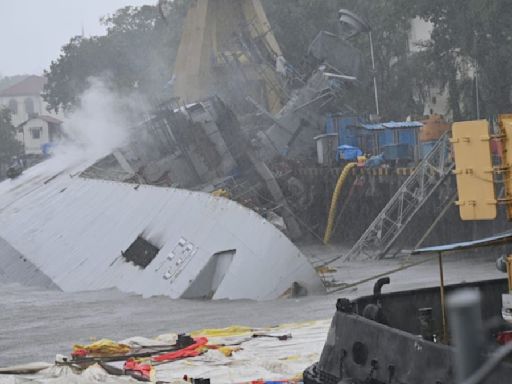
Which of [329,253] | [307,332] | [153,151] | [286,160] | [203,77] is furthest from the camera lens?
[203,77]

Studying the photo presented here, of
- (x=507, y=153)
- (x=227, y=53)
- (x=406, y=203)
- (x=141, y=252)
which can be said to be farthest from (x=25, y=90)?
(x=507, y=153)

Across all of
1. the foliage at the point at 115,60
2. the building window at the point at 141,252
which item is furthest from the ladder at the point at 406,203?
the foliage at the point at 115,60

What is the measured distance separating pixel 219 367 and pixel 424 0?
39369 millimetres

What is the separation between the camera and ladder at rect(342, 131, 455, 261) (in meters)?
36.3

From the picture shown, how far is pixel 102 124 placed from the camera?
55.6 meters

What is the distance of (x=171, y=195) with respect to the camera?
32312mm

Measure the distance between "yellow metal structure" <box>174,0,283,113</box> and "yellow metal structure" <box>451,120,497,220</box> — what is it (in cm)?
4337

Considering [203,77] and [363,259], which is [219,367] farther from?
[203,77]

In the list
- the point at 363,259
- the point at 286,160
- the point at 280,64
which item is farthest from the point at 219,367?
the point at 280,64

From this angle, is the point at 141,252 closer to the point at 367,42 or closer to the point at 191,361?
the point at 191,361

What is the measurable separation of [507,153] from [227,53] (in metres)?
47.8

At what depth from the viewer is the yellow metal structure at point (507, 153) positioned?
31.9ft

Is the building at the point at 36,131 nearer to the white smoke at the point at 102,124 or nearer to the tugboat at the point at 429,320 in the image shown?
the white smoke at the point at 102,124

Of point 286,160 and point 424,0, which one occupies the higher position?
point 424,0
